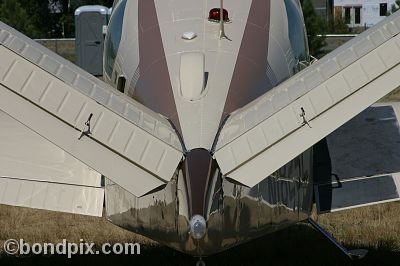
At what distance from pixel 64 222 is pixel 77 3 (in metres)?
61.8

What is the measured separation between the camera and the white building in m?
81.9

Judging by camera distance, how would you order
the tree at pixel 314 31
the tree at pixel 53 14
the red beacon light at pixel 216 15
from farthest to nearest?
the tree at pixel 53 14 → the tree at pixel 314 31 → the red beacon light at pixel 216 15

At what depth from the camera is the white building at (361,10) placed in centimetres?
8188

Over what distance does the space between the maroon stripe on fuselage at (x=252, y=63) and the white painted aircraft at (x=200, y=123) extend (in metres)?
0.01

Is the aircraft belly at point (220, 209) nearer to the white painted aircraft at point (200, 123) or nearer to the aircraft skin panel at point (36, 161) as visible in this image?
the white painted aircraft at point (200, 123)

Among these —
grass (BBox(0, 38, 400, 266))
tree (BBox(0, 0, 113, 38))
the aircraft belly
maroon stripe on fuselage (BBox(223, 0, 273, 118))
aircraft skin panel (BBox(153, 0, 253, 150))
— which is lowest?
tree (BBox(0, 0, 113, 38))

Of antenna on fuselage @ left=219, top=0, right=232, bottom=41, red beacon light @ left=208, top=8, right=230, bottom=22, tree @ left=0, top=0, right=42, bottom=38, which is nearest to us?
antenna on fuselage @ left=219, top=0, right=232, bottom=41

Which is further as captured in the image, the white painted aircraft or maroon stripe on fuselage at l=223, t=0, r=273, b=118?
maroon stripe on fuselage at l=223, t=0, r=273, b=118

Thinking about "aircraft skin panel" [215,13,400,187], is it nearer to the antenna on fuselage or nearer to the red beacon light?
the antenna on fuselage

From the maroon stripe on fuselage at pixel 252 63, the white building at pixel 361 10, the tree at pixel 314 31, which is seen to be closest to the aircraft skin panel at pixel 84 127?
the maroon stripe on fuselage at pixel 252 63

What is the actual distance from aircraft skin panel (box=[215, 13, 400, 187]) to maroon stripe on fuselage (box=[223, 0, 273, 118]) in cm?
79

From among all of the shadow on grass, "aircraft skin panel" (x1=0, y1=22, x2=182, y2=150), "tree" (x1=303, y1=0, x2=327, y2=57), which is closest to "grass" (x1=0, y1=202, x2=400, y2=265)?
the shadow on grass

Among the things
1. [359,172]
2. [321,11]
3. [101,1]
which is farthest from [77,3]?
[359,172]

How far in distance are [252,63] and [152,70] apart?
0.67 m
